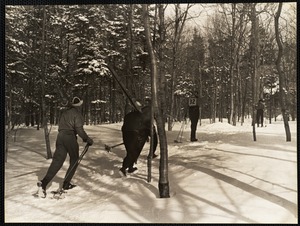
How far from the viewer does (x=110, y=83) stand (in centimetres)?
1539

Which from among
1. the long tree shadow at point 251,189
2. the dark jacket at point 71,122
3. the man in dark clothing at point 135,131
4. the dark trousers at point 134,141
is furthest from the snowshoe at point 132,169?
the dark jacket at point 71,122

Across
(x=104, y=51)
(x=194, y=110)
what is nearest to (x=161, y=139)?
(x=194, y=110)

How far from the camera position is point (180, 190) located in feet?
17.9

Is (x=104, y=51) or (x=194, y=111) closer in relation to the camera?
(x=194, y=111)

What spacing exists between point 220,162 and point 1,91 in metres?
4.60

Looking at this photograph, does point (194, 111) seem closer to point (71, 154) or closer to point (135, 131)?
point (135, 131)

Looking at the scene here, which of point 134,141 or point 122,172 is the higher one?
point 134,141

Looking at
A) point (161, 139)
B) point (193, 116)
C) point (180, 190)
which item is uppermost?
point (193, 116)

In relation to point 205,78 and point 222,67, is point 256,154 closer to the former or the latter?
point 222,67

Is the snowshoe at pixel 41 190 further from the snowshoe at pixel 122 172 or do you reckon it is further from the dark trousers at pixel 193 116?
the dark trousers at pixel 193 116

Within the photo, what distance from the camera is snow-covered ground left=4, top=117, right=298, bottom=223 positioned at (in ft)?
15.7

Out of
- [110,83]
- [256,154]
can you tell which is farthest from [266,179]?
[110,83]

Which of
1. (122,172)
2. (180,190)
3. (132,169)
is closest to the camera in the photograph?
(180,190)

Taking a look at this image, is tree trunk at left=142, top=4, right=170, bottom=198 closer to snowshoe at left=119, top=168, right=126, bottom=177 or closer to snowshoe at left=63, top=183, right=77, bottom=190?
snowshoe at left=119, top=168, right=126, bottom=177
